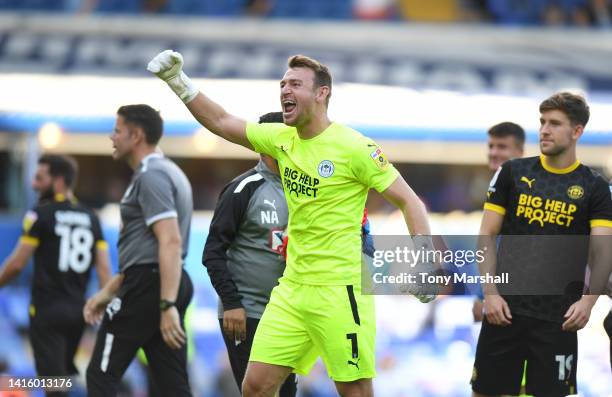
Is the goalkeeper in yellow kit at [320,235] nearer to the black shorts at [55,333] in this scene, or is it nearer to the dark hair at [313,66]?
the dark hair at [313,66]

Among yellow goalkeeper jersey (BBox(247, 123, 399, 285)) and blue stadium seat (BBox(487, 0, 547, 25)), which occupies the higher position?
blue stadium seat (BBox(487, 0, 547, 25))

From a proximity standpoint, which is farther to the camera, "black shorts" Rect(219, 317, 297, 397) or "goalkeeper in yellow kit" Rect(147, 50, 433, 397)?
"black shorts" Rect(219, 317, 297, 397)

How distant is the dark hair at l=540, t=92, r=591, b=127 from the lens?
6633mm

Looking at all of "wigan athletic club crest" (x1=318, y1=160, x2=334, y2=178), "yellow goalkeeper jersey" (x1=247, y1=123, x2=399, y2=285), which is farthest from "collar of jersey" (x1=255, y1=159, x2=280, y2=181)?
"wigan athletic club crest" (x1=318, y1=160, x2=334, y2=178)

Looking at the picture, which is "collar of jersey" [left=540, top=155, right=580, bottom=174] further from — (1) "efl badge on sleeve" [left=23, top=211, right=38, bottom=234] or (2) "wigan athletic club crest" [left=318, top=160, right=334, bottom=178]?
(1) "efl badge on sleeve" [left=23, top=211, right=38, bottom=234]

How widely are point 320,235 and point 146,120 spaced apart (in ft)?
6.30

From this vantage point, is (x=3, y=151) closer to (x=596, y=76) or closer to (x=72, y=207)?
(x=72, y=207)

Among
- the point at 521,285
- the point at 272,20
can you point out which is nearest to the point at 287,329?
the point at 521,285

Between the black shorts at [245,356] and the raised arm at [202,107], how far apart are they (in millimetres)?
1025

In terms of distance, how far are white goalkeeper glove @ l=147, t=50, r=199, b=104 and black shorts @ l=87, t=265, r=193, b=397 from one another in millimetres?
1596

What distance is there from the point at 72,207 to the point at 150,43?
1324 cm

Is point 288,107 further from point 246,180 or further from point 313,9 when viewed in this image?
point 313,9

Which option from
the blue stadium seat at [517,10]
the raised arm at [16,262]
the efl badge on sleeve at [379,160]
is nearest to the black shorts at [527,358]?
the efl badge on sleeve at [379,160]

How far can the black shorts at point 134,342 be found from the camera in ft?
23.7
